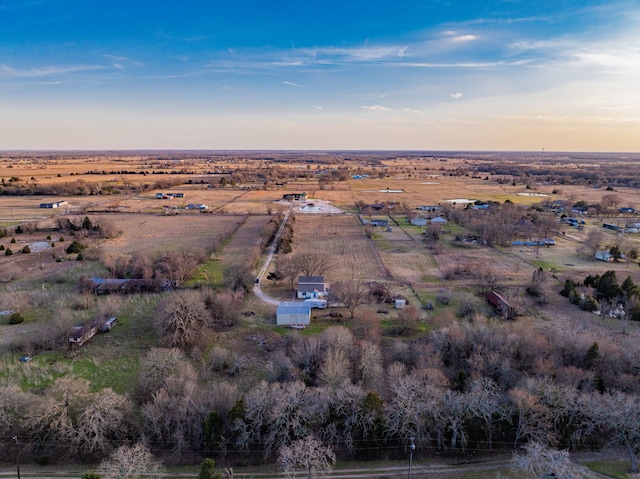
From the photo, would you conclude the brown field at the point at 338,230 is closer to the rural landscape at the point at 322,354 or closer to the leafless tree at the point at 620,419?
the rural landscape at the point at 322,354

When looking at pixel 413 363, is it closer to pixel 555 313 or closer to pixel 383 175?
pixel 555 313

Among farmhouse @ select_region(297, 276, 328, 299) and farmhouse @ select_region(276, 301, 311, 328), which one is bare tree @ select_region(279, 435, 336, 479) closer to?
farmhouse @ select_region(276, 301, 311, 328)

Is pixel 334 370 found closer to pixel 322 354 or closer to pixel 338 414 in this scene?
pixel 322 354

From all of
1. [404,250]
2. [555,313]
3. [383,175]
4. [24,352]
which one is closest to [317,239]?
[404,250]

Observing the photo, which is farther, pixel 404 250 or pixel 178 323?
pixel 404 250

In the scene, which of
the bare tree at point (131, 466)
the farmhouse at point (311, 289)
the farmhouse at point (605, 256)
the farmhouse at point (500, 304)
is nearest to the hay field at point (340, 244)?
the farmhouse at point (311, 289)

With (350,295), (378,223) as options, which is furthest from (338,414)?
(378,223)
